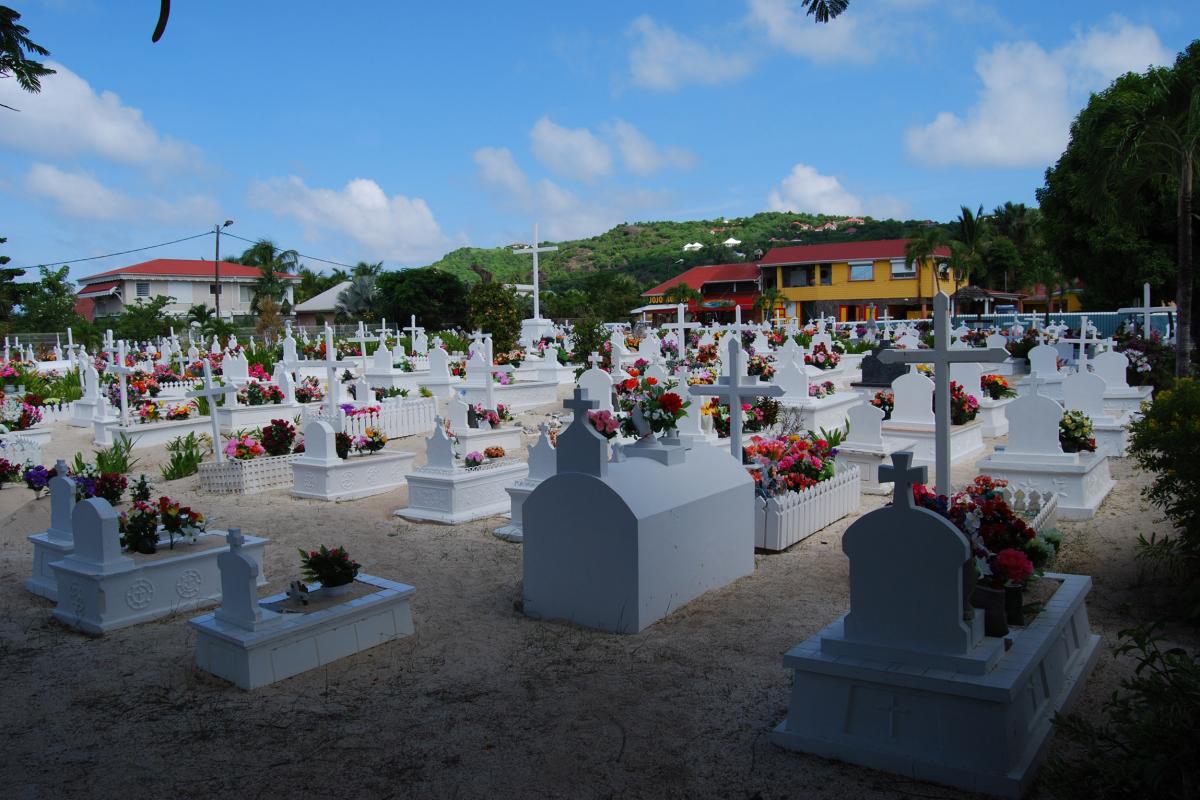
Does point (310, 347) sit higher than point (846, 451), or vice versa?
point (310, 347)

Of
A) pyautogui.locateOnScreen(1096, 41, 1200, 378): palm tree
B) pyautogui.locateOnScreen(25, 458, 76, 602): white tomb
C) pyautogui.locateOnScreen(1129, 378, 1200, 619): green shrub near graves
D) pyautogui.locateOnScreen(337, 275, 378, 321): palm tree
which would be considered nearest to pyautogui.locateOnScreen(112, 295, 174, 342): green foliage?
pyautogui.locateOnScreen(337, 275, 378, 321): palm tree

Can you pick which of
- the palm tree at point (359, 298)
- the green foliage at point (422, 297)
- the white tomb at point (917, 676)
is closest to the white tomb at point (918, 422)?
the white tomb at point (917, 676)

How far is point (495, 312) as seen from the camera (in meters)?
31.5

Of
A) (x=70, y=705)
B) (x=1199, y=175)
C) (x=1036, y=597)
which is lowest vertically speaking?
(x=70, y=705)

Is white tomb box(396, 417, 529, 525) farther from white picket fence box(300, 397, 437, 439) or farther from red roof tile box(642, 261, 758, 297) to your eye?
red roof tile box(642, 261, 758, 297)

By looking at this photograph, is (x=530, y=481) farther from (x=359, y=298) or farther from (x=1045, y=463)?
(x=359, y=298)

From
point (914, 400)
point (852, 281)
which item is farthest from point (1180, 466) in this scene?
point (852, 281)

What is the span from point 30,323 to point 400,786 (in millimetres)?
48688

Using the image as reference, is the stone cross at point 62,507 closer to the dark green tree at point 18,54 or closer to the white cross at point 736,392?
the dark green tree at point 18,54

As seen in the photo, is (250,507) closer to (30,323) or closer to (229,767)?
(229,767)

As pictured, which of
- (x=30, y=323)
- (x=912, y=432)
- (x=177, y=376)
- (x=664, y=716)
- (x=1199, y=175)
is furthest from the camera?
(x=30, y=323)

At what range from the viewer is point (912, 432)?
512 inches

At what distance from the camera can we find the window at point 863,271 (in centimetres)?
5428

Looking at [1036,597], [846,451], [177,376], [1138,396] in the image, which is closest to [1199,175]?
[1138,396]
